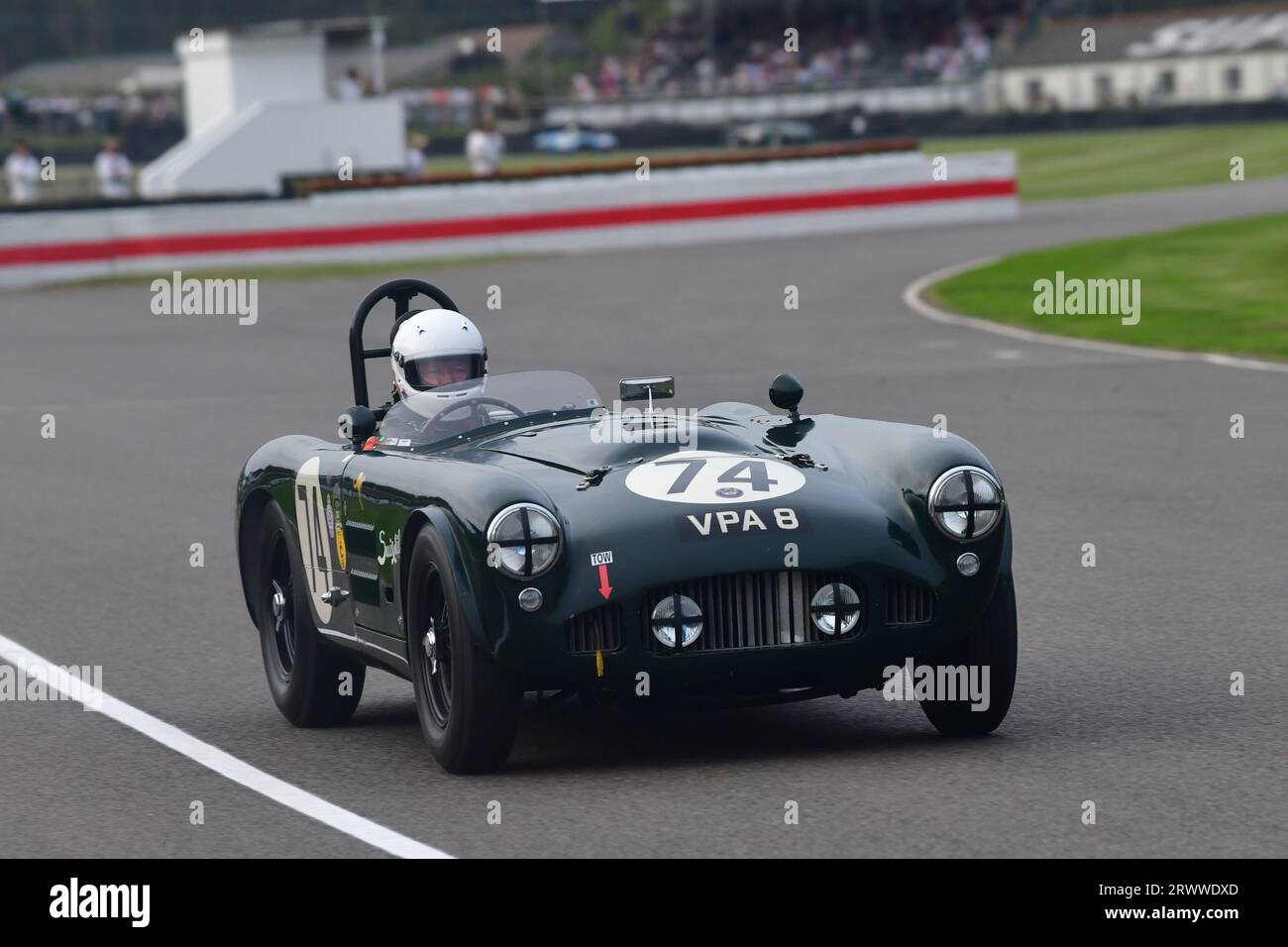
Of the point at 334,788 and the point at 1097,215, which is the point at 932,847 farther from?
the point at 1097,215

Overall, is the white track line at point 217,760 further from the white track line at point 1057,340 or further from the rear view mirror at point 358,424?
the white track line at point 1057,340

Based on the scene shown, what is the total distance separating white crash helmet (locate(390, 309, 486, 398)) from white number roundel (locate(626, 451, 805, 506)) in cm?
149

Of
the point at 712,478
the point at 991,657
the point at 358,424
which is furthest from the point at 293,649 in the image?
the point at 991,657

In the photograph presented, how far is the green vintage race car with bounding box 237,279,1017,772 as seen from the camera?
639cm

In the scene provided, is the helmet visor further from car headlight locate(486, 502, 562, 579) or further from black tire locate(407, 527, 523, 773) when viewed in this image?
car headlight locate(486, 502, 562, 579)

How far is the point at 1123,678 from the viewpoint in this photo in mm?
7812

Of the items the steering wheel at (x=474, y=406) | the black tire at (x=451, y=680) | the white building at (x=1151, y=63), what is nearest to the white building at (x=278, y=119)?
the white building at (x=1151, y=63)

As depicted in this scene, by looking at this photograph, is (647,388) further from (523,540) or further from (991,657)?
(991,657)

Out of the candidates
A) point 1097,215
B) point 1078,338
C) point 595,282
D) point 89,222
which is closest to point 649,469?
point 1078,338

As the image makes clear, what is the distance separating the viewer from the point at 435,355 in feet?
26.6

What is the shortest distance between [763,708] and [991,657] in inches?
40.6

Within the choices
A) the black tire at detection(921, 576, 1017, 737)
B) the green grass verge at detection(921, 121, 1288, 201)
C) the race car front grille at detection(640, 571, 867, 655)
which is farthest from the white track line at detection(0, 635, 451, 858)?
the green grass verge at detection(921, 121, 1288, 201)

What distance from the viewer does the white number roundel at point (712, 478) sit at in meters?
6.57
